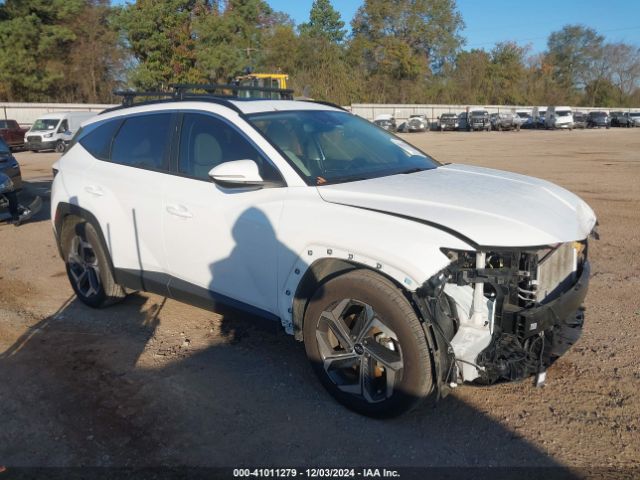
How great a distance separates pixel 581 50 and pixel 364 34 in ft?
138

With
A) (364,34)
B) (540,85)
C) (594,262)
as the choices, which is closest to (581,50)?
(540,85)

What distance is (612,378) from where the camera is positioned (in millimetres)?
3912

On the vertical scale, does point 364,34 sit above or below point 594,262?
above

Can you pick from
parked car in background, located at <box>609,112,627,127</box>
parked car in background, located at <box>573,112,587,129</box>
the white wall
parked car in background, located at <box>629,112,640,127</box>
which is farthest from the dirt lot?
parked car in background, located at <box>609,112,627,127</box>

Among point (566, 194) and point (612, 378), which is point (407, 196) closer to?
point (566, 194)

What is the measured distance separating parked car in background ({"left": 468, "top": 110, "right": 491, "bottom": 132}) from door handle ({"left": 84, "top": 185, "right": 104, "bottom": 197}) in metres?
52.6

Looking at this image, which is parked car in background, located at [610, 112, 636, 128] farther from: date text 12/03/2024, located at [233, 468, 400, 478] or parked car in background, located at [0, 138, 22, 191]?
date text 12/03/2024, located at [233, 468, 400, 478]

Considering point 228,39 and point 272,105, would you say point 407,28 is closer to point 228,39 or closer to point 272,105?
point 228,39

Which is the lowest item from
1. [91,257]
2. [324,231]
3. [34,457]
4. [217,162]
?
[34,457]

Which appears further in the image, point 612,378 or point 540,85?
point 540,85

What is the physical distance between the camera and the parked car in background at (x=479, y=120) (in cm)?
5400

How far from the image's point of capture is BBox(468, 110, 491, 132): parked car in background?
54000 millimetres

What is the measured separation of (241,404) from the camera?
3717 millimetres

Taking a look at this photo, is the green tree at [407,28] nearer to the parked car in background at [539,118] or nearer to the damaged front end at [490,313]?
the parked car in background at [539,118]
